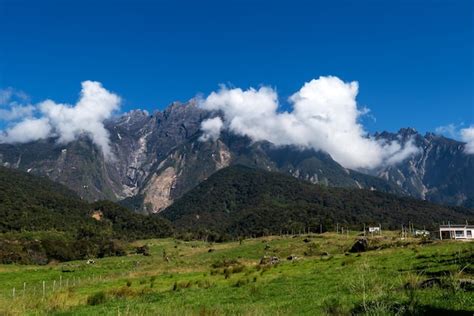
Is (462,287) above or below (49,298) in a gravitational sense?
above

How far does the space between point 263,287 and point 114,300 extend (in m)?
9.12

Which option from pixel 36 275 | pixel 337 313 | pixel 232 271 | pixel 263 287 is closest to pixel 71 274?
pixel 36 275

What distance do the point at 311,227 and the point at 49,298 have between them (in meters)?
165

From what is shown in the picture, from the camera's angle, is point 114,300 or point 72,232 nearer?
point 114,300

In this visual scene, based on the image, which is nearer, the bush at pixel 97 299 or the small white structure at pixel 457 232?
the bush at pixel 97 299

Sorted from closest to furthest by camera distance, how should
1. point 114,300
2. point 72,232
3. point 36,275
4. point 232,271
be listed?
1. point 114,300
2. point 232,271
3. point 36,275
4. point 72,232

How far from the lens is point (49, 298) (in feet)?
98.8

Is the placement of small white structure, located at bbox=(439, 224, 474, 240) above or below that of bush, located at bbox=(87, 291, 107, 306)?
above

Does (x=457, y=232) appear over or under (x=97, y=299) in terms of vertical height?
over

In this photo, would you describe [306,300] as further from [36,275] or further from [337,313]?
[36,275]

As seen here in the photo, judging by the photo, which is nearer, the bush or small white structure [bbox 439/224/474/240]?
the bush

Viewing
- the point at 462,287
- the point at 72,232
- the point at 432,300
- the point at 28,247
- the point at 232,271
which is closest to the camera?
the point at 432,300

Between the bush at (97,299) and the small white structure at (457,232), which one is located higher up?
the small white structure at (457,232)

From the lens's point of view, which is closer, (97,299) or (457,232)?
(97,299)
